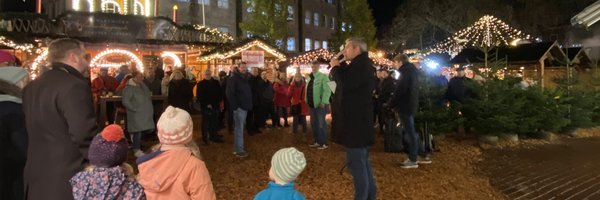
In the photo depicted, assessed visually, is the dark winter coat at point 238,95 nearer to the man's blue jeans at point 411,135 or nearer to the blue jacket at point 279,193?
the man's blue jeans at point 411,135

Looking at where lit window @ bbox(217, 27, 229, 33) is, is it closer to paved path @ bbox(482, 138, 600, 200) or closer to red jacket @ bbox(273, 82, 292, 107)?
red jacket @ bbox(273, 82, 292, 107)

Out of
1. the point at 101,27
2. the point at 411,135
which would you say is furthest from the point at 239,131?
the point at 101,27

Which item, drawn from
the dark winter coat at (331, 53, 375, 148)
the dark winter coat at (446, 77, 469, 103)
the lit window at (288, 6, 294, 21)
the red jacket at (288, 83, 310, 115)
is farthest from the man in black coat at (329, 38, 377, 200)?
the lit window at (288, 6, 294, 21)

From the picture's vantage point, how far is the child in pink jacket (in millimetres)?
3402

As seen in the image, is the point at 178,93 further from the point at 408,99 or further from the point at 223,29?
the point at 223,29

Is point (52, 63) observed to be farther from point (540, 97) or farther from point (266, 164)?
point (540, 97)

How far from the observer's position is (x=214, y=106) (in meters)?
11.5

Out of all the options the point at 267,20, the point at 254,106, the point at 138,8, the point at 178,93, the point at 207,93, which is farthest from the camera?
the point at 267,20

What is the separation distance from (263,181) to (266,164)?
4.66 feet

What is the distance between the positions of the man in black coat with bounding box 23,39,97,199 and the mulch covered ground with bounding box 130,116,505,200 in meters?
3.29

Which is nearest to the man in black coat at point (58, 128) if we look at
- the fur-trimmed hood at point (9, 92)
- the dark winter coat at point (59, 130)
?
the dark winter coat at point (59, 130)

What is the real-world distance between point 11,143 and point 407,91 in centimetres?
589

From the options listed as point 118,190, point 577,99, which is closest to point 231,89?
point 118,190

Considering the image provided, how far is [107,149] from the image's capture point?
10.0ft
